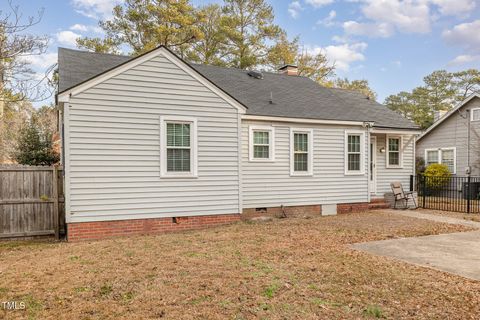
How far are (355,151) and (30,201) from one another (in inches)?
402

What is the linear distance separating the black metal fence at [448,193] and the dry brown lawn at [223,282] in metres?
7.49

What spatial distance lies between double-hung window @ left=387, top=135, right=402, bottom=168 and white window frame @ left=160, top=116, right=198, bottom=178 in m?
8.83

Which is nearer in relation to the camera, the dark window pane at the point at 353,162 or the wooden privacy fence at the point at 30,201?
the wooden privacy fence at the point at 30,201

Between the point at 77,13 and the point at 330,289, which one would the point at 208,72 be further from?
the point at 330,289

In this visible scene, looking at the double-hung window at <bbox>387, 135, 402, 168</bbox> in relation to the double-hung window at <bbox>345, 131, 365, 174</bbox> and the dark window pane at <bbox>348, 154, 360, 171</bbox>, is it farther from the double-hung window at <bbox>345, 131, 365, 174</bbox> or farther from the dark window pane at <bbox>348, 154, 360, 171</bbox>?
the dark window pane at <bbox>348, 154, 360, 171</bbox>

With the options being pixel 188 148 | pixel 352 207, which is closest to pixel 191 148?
pixel 188 148

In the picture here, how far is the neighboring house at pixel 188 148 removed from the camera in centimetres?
779

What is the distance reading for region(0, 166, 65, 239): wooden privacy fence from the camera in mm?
7727

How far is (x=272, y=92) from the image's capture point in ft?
41.0

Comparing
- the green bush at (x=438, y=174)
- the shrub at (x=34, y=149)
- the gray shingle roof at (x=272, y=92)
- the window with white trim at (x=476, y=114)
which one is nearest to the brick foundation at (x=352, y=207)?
the gray shingle roof at (x=272, y=92)

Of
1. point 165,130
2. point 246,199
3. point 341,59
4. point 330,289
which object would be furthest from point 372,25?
point 330,289

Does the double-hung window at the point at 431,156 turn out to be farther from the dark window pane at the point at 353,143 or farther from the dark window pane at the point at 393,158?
the dark window pane at the point at 353,143

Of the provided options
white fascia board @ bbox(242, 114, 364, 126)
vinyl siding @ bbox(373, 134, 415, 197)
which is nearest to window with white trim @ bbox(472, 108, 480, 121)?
vinyl siding @ bbox(373, 134, 415, 197)

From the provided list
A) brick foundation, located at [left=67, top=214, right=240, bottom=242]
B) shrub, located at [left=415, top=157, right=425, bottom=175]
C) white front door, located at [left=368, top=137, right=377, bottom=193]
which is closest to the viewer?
brick foundation, located at [left=67, top=214, right=240, bottom=242]
